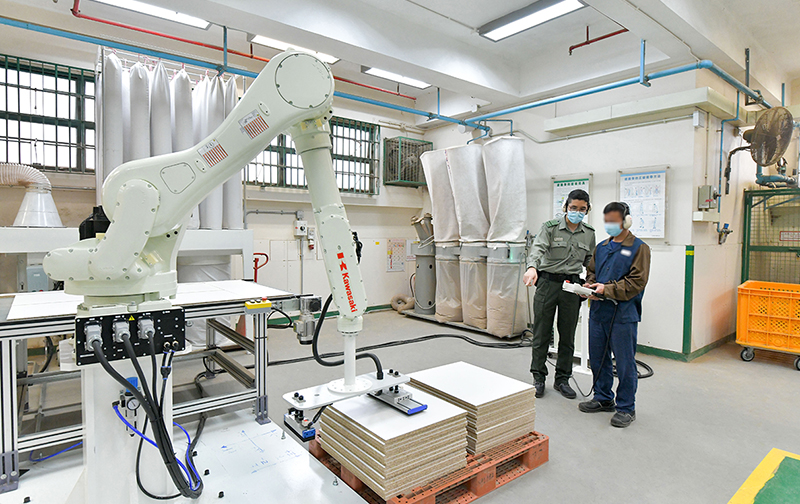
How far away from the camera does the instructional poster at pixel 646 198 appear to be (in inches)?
168

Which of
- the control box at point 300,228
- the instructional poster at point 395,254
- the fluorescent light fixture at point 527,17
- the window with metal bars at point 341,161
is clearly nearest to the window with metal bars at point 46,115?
the window with metal bars at point 341,161

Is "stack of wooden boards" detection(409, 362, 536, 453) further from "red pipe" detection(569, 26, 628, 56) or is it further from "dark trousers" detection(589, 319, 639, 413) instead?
"red pipe" detection(569, 26, 628, 56)

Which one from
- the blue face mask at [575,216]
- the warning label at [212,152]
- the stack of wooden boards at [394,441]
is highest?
the warning label at [212,152]

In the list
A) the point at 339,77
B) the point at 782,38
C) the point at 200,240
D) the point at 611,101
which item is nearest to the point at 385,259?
the point at 339,77

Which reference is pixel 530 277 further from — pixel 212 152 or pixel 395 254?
pixel 395 254

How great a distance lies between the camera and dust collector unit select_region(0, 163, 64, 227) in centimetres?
333

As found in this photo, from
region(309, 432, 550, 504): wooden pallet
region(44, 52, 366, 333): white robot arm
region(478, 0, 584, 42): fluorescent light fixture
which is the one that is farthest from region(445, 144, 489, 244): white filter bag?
region(44, 52, 366, 333): white robot arm

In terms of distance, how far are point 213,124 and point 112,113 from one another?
2.77ft

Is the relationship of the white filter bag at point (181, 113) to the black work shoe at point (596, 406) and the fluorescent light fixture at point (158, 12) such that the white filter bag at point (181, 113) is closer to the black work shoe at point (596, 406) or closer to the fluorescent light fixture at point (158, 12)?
the fluorescent light fixture at point (158, 12)

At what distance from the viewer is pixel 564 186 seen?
5.05 m

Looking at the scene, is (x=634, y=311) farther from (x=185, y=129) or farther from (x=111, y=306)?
(x=185, y=129)

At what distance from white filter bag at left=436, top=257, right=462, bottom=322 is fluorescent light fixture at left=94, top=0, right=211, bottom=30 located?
12.8 feet

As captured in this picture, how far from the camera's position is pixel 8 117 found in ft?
12.8

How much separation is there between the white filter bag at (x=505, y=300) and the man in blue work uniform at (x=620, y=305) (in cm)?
202
